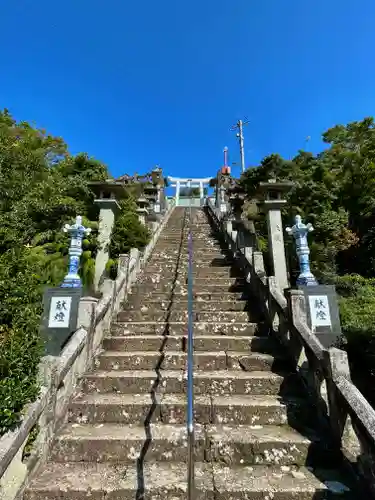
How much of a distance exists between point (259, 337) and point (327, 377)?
1539 mm

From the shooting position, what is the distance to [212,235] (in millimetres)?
12516

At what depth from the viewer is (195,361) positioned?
4.18 metres

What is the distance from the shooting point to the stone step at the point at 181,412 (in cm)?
326

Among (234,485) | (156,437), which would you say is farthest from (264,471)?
(156,437)

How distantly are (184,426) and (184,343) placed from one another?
1.52m

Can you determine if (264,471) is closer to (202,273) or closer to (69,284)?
(69,284)

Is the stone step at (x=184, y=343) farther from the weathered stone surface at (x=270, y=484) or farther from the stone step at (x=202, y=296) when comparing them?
the weathered stone surface at (x=270, y=484)

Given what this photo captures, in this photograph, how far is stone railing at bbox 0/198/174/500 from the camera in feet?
7.62

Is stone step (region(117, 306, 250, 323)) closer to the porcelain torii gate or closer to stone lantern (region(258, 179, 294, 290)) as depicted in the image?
stone lantern (region(258, 179, 294, 290))

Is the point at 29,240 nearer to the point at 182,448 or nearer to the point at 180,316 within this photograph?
the point at 180,316

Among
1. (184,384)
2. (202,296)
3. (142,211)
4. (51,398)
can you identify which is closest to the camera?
(51,398)

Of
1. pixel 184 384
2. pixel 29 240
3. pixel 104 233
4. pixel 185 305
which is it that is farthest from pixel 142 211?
pixel 184 384

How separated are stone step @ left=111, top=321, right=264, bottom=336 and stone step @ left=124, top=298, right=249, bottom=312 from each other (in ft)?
1.86

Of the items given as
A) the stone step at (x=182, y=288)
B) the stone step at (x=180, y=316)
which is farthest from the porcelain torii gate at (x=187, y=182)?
the stone step at (x=180, y=316)
